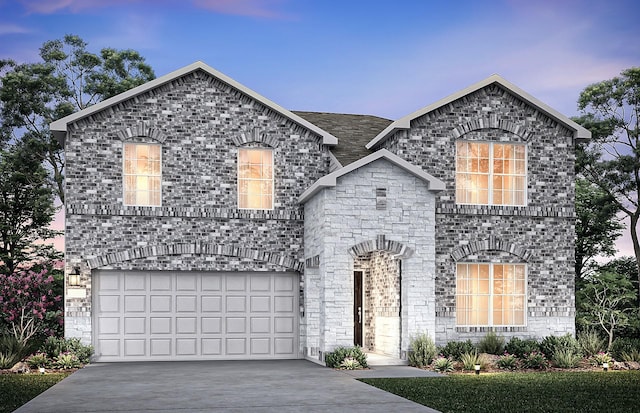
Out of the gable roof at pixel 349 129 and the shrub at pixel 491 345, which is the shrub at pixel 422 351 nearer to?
the shrub at pixel 491 345

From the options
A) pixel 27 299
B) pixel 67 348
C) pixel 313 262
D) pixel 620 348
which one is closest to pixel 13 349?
pixel 67 348

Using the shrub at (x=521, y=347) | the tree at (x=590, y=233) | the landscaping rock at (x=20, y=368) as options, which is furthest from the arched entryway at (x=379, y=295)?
the tree at (x=590, y=233)

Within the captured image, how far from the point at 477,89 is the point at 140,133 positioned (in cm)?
971

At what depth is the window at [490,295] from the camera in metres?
21.8

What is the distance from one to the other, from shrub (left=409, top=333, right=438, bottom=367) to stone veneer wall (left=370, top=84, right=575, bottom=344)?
1645 millimetres

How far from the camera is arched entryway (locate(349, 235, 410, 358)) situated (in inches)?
800

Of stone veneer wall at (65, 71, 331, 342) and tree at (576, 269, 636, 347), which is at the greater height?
stone veneer wall at (65, 71, 331, 342)

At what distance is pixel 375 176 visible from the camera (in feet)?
66.8

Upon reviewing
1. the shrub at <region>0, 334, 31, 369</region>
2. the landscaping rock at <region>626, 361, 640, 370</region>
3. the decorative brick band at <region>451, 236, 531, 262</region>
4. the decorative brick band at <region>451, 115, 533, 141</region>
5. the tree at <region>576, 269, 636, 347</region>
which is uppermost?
the decorative brick band at <region>451, 115, 533, 141</region>

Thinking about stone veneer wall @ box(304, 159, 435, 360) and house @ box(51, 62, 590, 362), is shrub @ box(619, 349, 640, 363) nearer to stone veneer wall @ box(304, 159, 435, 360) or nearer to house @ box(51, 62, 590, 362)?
house @ box(51, 62, 590, 362)

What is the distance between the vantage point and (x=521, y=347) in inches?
→ 818

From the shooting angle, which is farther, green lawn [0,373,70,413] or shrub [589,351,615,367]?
shrub [589,351,615,367]

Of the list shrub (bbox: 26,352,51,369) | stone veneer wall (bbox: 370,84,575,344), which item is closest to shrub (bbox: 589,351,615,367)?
stone veneer wall (bbox: 370,84,575,344)

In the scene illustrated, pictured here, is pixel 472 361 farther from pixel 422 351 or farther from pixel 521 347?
pixel 521 347
